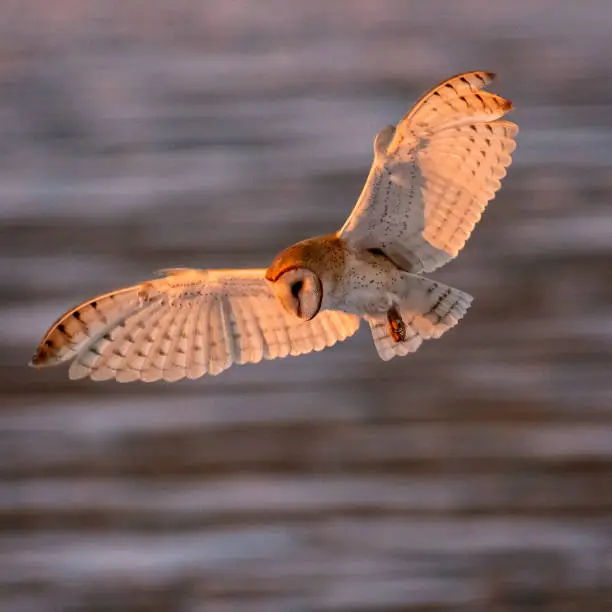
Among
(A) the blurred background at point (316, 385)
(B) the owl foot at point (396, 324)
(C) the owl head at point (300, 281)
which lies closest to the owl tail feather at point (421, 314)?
(B) the owl foot at point (396, 324)

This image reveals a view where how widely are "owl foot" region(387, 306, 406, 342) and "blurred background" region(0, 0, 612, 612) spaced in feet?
1.24

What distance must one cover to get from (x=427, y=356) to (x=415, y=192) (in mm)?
516

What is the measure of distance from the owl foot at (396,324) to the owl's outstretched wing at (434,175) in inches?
1.8

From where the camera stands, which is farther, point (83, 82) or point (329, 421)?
point (83, 82)

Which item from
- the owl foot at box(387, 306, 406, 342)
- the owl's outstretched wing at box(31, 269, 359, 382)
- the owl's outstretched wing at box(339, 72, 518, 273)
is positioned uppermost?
the owl's outstretched wing at box(339, 72, 518, 273)

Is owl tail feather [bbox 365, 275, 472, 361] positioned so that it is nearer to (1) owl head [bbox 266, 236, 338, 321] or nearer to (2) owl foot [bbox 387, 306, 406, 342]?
(2) owl foot [bbox 387, 306, 406, 342]

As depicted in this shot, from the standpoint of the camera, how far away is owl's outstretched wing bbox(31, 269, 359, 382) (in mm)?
856

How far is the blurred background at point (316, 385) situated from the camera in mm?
1303

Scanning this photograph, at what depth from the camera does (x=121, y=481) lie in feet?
4.40

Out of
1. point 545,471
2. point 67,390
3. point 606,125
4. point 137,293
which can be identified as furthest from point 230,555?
point 606,125

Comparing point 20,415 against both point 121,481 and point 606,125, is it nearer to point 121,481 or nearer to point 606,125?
point 121,481

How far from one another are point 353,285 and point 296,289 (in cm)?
11

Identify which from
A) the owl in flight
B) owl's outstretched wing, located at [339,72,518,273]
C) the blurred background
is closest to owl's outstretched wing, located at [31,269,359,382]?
the owl in flight

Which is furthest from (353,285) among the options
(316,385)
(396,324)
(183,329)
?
(316,385)
